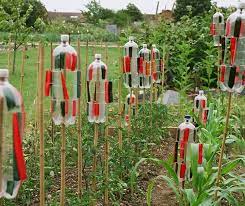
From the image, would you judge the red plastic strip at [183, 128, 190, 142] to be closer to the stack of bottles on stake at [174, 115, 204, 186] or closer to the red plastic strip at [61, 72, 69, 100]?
the stack of bottles on stake at [174, 115, 204, 186]

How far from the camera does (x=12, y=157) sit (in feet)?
7.24

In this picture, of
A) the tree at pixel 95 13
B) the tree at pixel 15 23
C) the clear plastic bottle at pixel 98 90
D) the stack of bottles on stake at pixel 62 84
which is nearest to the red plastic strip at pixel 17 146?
the stack of bottles on stake at pixel 62 84

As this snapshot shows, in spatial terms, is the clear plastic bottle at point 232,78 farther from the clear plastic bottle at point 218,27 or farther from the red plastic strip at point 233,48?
the clear plastic bottle at point 218,27

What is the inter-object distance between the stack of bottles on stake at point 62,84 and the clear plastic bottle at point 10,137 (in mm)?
721

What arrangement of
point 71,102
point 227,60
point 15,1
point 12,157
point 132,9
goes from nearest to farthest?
point 12,157 → point 71,102 → point 227,60 → point 15,1 → point 132,9

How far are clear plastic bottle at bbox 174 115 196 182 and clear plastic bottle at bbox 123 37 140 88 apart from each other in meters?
1.08

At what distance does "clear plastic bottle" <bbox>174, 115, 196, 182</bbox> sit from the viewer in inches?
147

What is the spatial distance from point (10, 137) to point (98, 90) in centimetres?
128

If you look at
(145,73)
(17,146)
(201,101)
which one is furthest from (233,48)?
(201,101)

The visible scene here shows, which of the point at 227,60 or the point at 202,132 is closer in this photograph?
the point at 227,60

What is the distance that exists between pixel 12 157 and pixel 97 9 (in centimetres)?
3475

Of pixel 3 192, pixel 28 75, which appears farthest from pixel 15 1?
pixel 3 192

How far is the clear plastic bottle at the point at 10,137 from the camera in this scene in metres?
2.13

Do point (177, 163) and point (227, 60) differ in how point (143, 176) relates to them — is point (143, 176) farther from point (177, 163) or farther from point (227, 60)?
point (227, 60)
